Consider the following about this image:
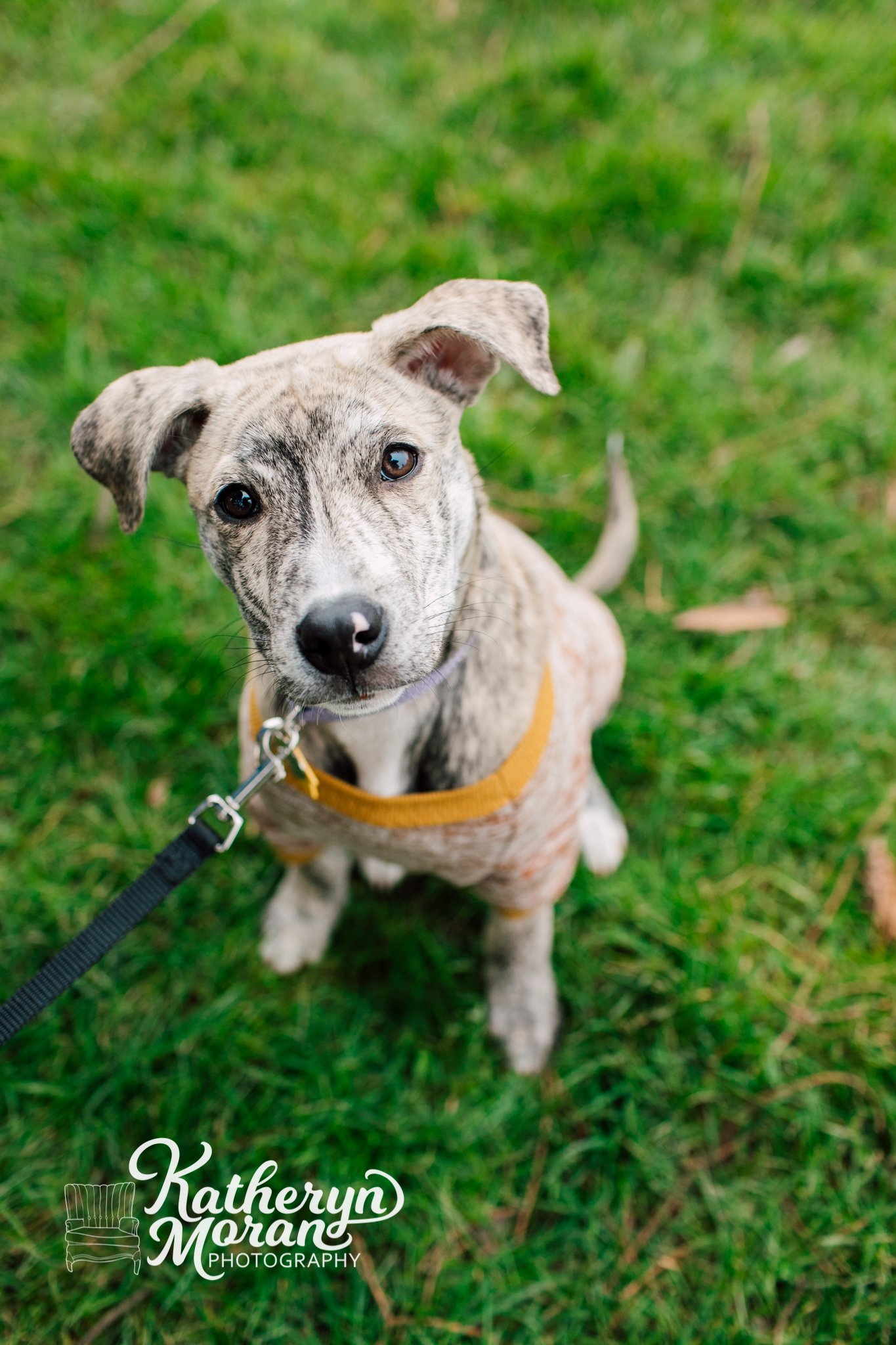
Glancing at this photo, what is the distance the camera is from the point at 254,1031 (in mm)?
3146

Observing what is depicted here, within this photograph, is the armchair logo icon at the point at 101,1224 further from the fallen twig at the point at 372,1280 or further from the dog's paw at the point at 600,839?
the dog's paw at the point at 600,839

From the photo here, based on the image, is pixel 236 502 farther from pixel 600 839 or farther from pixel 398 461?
pixel 600 839

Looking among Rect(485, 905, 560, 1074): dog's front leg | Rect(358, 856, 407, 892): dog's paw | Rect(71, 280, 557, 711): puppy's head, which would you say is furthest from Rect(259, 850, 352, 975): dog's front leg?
Rect(71, 280, 557, 711): puppy's head

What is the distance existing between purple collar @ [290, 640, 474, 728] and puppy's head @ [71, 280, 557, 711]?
0.13m

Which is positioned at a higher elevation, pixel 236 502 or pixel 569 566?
pixel 236 502

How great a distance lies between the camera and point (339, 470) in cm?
206

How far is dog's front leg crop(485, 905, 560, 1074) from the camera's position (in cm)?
305

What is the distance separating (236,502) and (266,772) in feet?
2.22

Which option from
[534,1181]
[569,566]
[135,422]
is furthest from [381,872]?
[569,566]

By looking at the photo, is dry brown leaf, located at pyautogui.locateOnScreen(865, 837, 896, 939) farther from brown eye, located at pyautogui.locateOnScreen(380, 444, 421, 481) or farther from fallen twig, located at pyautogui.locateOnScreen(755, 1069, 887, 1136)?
brown eye, located at pyautogui.locateOnScreen(380, 444, 421, 481)

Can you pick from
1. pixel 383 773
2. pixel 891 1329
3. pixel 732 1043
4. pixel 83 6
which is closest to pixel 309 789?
pixel 383 773

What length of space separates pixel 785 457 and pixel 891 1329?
340cm

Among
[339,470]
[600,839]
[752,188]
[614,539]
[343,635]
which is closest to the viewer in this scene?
[343,635]

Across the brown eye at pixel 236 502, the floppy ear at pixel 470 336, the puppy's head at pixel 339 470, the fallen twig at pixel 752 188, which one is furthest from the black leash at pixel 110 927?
the fallen twig at pixel 752 188
